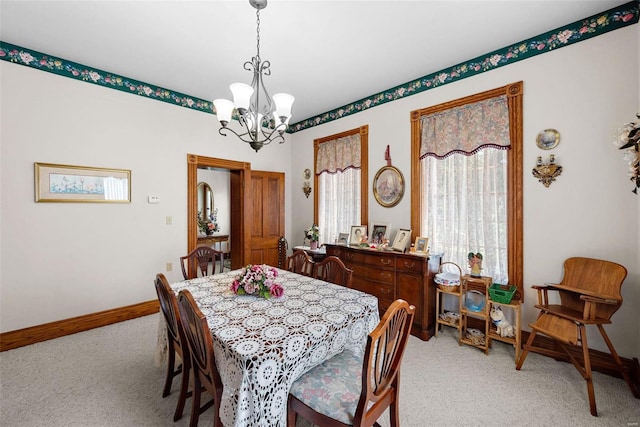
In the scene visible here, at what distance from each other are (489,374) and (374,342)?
6.05 feet

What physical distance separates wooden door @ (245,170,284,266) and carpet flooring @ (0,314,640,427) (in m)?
2.19

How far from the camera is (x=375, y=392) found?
1237 millimetres

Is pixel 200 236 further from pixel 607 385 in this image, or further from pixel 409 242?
pixel 607 385

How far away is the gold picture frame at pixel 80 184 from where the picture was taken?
9.32 ft

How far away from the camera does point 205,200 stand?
6.64 m

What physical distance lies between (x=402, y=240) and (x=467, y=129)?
1.45 m

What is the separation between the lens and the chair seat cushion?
4.06 feet

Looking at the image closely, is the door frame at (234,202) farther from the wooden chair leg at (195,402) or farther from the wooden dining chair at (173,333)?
the wooden chair leg at (195,402)

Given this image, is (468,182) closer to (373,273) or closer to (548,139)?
(548,139)

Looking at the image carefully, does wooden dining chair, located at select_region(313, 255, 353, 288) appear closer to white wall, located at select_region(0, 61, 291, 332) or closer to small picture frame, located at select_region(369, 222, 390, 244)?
small picture frame, located at select_region(369, 222, 390, 244)

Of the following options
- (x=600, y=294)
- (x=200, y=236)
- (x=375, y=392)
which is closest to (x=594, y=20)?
(x=600, y=294)

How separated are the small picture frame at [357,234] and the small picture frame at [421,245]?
Answer: 2.56 feet

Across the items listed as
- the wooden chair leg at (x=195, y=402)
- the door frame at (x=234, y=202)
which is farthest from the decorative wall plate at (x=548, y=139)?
the door frame at (x=234, y=202)

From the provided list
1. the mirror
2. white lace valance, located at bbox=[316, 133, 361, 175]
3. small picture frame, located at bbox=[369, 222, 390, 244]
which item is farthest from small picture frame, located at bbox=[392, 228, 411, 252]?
the mirror
